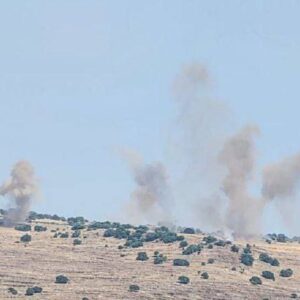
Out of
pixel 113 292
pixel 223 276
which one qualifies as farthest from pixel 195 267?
pixel 113 292

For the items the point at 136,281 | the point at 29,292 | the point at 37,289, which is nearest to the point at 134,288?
the point at 136,281

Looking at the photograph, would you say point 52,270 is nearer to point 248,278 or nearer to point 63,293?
point 63,293

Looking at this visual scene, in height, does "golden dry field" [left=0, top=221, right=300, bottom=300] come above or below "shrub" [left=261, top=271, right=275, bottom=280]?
below

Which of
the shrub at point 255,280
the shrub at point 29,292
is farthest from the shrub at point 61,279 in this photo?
the shrub at point 255,280

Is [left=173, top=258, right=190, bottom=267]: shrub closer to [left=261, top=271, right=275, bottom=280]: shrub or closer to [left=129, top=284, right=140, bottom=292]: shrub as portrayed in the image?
[left=261, top=271, right=275, bottom=280]: shrub

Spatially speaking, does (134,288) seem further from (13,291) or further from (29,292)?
(13,291)

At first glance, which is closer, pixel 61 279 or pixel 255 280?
pixel 61 279

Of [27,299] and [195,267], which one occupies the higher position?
[195,267]

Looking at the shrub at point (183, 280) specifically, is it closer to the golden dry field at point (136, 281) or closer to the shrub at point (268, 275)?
the golden dry field at point (136, 281)

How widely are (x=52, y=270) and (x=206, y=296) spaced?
2650 centimetres

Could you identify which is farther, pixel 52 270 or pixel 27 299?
pixel 52 270

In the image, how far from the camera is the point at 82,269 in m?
196

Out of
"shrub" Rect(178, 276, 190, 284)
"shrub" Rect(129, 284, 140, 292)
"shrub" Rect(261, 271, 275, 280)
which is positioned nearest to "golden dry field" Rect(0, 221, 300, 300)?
"shrub" Rect(129, 284, 140, 292)

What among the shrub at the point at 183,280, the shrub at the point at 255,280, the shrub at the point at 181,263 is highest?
the shrub at the point at 181,263
